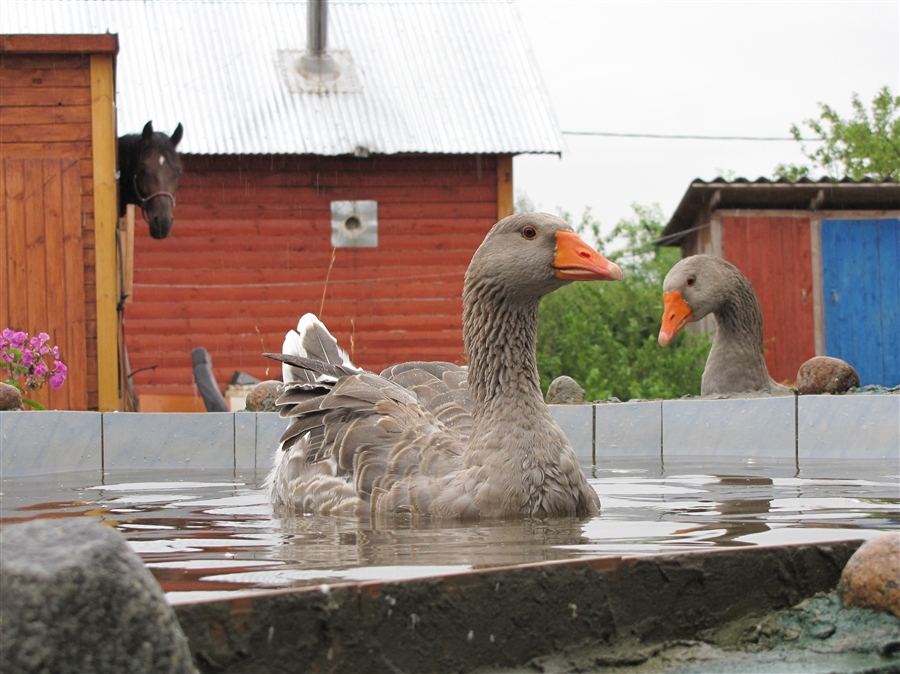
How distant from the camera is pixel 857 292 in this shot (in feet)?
56.5

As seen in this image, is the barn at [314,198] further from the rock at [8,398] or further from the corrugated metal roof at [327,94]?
the rock at [8,398]

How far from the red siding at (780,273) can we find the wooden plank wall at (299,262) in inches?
168

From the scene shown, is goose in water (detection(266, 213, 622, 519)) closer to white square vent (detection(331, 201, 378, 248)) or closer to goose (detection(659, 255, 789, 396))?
goose (detection(659, 255, 789, 396))

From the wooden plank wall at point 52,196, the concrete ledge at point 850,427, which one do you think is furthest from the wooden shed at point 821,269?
the concrete ledge at point 850,427

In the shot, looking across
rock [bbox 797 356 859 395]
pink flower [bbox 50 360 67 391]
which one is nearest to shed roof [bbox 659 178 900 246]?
rock [bbox 797 356 859 395]

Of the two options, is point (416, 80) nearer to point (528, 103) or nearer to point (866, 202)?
point (528, 103)

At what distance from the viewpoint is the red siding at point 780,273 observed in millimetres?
16953

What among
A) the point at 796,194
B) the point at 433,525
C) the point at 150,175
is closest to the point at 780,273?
the point at 796,194

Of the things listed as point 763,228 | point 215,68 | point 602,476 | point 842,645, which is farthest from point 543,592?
point 215,68

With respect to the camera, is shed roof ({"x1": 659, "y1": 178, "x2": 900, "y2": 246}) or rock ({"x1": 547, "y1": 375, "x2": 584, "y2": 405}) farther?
shed roof ({"x1": 659, "y1": 178, "x2": 900, "y2": 246})

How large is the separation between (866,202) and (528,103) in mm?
5709

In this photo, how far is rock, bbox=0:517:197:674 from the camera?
2.01 m

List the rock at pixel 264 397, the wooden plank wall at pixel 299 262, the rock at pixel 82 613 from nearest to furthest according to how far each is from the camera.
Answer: the rock at pixel 82 613 < the rock at pixel 264 397 < the wooden plank wall at pixel 299 262

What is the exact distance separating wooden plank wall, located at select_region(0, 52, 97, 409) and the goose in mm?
5917
